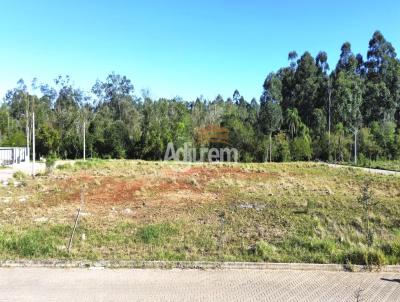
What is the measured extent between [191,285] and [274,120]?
41.5 meters

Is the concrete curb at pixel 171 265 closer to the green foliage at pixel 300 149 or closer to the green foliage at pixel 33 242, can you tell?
the green foliage at pixel 33 242

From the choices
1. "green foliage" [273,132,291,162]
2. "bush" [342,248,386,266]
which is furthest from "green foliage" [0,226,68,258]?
"green foliage" [273,132,291,162]

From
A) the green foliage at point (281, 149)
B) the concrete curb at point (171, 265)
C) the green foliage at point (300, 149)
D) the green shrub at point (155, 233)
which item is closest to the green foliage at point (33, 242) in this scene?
the concrete curb at point (171, 265)

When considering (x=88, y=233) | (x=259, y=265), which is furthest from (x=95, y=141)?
(x=259, y=265)

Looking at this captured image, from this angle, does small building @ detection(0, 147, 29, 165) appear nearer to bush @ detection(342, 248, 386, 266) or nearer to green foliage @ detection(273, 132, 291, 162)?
green foliage @ detection(273, 132, 291, 162)

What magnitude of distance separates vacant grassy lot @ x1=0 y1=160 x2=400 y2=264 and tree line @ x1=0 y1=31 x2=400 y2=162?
2581cm

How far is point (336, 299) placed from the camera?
193 inches

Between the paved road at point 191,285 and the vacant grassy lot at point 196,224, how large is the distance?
0.64 meters

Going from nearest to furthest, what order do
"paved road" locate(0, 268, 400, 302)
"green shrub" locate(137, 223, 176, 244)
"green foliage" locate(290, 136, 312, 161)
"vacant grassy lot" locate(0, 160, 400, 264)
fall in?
"paved road" locate(0, 268, 400, 302), "vacant grassy lot" locate(0, 160, 400, 264), "green shrub" locate(137, 223, 176, 244), "green foliage" locate(290, 136, 312, 161)

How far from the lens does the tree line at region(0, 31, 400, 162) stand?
1738 inches

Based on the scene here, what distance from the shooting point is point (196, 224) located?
9.41 meters

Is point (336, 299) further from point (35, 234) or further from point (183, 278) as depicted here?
point (35, 234)

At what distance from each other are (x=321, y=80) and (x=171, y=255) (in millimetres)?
55293

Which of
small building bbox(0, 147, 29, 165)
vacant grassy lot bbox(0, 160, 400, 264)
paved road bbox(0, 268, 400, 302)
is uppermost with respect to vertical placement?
small building bbox(0, 147, 29, 165)
